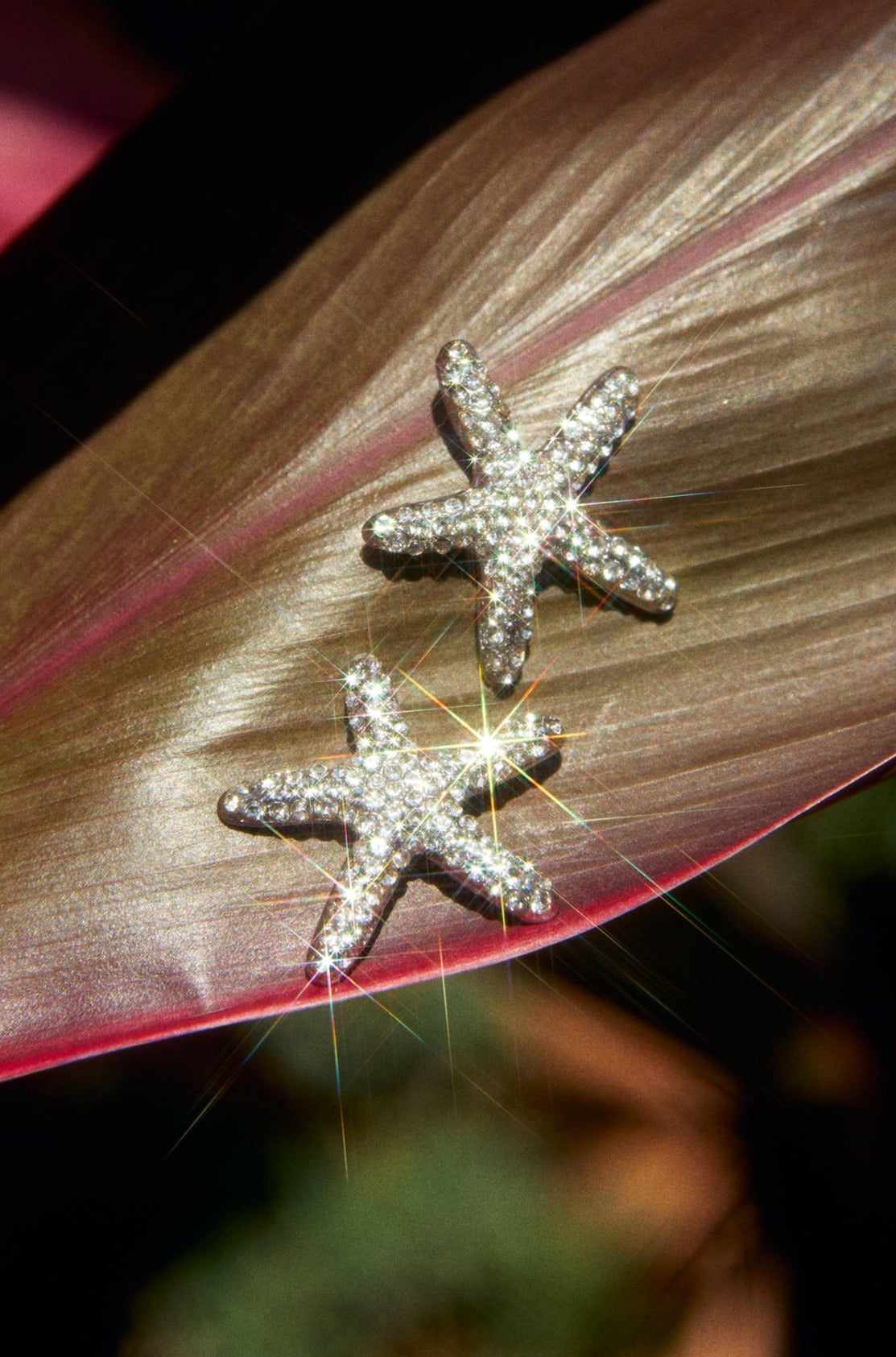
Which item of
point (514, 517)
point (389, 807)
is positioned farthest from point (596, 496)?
point (389, 807)

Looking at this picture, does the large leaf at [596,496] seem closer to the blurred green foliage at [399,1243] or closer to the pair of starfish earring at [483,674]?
the pair of starfish earring at [483,674]

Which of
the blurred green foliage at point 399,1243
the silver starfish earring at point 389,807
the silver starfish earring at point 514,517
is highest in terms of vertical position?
the silver starfish earring at point 514,517

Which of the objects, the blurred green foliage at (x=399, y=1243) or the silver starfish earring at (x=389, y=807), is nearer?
the silver starfish earring at (x=389, y=807)

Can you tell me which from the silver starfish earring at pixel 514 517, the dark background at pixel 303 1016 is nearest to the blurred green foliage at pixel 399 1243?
the dark background at pixel 303 1016

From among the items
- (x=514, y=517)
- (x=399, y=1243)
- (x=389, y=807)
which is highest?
(x=514, y=517)

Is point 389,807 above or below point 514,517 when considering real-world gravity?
below

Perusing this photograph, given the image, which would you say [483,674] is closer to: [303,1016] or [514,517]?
[514,517]
